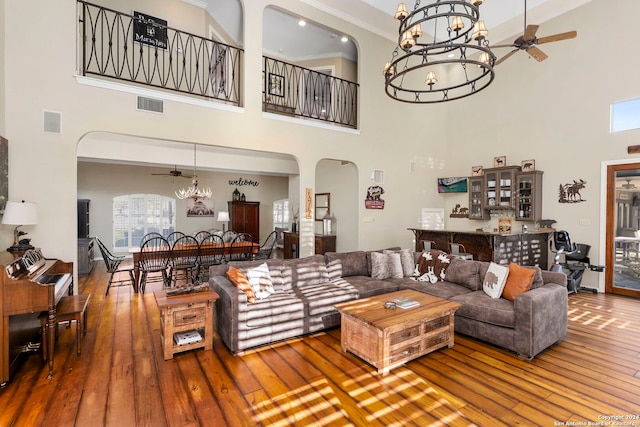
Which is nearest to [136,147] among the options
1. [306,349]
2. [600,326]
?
[306,349]

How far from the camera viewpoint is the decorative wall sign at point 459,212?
25.7 feet

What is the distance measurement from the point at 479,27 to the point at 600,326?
397cm

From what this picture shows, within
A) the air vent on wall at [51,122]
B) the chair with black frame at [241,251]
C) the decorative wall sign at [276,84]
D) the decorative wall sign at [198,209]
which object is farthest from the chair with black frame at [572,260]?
the decorative wall sign at [198,209]

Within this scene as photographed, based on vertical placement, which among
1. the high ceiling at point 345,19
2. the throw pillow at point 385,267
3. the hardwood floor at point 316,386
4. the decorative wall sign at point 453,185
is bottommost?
the hardwood floor at point 316,386

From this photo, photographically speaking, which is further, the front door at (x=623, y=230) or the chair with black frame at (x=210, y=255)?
the chair with black frame at (x=210, y=255)

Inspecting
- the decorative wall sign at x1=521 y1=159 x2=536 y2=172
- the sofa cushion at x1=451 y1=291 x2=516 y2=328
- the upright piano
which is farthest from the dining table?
the decorative wall sign at x1=521 y1=159 x2=536 y2=172

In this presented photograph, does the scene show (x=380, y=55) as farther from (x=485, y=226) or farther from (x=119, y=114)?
(x=119, y=114)

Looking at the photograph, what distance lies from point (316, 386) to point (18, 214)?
3.53 meters

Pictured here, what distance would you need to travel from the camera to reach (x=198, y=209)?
10.3m

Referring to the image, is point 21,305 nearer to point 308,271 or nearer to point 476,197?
point 308,271

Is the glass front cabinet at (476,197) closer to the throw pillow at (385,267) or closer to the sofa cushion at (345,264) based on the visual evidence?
the throw pillow at (385,267)

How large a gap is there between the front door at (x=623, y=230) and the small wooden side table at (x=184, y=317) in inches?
269

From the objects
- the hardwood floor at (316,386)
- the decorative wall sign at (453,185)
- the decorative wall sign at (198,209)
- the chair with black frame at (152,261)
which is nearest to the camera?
the hardwood floor at (316,386)

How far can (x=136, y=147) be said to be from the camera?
625 centimetres
